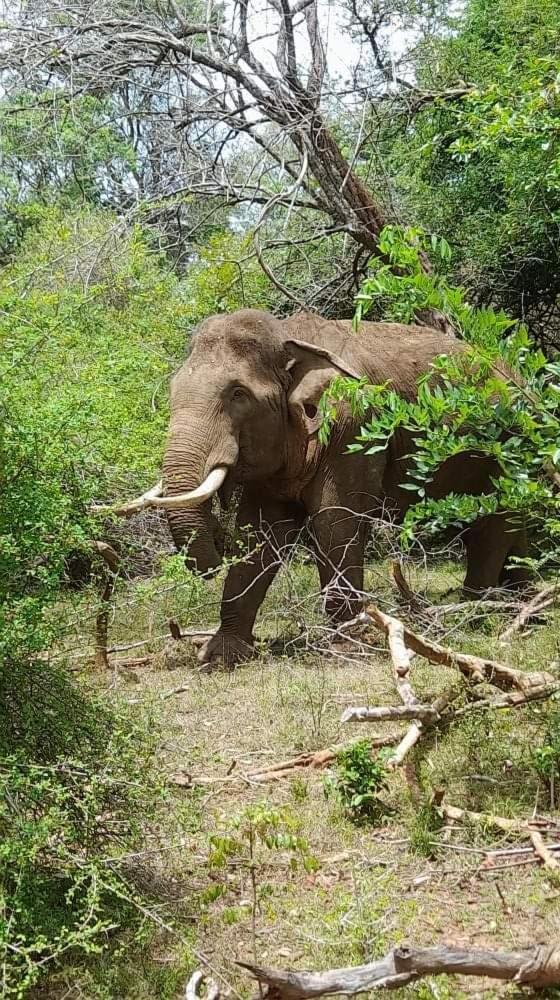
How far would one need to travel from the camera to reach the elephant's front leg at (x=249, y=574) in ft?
28.3

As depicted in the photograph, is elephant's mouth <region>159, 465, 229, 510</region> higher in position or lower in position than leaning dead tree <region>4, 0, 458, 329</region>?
lower

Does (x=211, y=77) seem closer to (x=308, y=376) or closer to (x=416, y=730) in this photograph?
(x=308, y=376)

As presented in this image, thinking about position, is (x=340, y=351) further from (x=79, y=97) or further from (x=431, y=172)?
(x=431, y=172)

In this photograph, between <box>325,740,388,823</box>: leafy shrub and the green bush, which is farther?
<box>325,740,388,823</box>: leafy shrub

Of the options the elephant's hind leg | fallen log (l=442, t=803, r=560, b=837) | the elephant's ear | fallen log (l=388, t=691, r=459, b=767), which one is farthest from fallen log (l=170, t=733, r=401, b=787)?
the elephant's hind leg

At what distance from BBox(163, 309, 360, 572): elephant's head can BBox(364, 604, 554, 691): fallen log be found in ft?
8.43

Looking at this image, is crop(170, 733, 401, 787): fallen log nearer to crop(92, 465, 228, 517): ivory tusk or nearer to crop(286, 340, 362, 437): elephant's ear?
crop(92, 465, 228, 517): ivory tusk

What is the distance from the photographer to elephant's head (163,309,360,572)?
794cm

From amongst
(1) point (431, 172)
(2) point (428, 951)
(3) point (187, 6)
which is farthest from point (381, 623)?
(3) point (187, 6)

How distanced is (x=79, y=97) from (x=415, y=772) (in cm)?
958

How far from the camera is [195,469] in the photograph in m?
7.98

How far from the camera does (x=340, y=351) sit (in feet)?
30.1

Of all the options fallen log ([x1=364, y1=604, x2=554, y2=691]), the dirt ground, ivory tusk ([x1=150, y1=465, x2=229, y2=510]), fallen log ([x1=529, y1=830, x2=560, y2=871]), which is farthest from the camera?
ivory tusk ([x1=150, y1=465, x2=229, y2=510])

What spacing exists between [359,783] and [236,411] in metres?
3.94
